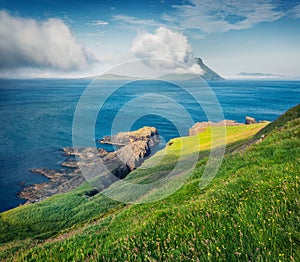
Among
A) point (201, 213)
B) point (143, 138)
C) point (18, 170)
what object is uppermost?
point (201, 213)

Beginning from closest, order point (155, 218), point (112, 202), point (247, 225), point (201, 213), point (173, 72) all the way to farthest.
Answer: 1. point (247, 225)
2. point (201, 213)
3. point (155, 218)
4. point (173, 72)
5. point (112, 202)

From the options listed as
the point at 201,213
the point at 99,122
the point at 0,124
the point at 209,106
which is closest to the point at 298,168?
the point at 201,213

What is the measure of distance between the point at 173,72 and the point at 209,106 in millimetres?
145026

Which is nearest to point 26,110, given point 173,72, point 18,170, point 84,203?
point 18,170

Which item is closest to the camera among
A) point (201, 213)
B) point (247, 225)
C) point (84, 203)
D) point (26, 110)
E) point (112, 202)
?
point (247, 225)

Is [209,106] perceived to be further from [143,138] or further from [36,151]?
[36,151]

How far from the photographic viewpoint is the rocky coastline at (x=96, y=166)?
171 feet

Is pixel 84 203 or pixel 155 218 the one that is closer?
pixel 155 218

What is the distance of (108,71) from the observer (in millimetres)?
15078

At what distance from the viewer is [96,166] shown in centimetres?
6012

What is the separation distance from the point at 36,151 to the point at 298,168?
8629 centimetres

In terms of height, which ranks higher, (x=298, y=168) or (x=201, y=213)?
(x=298, y=168)

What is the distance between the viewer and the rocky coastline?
52.1 metres

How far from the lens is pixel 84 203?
108 ft
